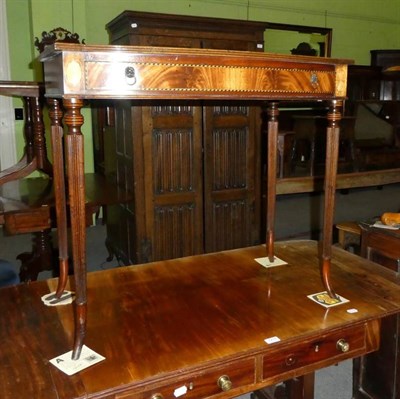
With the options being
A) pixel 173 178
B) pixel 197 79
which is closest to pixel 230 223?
pixel 173 178

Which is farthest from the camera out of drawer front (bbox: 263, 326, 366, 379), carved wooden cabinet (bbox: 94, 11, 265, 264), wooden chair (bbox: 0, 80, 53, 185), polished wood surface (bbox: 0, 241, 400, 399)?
carved wooden cabinet (bbox: 94, 11, 265, 264)

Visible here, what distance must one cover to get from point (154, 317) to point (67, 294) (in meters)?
0.36

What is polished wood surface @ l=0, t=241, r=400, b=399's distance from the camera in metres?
1.11

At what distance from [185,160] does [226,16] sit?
10.5ft

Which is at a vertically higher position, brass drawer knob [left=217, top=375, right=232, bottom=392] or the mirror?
the mirror

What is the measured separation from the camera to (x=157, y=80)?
1.21 metres

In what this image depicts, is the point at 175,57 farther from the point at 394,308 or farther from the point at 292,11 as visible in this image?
the point at 292,11

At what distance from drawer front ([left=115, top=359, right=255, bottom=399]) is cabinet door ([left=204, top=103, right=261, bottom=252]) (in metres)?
2.41

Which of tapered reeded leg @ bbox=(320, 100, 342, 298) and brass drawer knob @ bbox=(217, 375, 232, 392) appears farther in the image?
tapered reeded leg @ bbox=(320, 100, 342, 298)

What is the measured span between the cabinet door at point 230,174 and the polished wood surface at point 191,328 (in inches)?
72.2

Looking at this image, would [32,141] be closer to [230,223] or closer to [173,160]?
[173,160]

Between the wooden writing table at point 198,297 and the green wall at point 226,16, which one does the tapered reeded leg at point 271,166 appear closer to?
the wooden writing table at point 198,297

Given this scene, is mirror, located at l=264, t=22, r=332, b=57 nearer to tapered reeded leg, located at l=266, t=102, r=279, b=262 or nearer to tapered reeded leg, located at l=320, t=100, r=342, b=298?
→ tapered reeded leg, located at l=266, t=102, r=279, b=262

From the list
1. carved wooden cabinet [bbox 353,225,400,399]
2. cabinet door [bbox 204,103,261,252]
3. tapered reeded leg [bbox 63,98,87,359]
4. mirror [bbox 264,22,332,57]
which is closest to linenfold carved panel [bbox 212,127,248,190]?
cabinet door [bbox 204,103,261,252]
